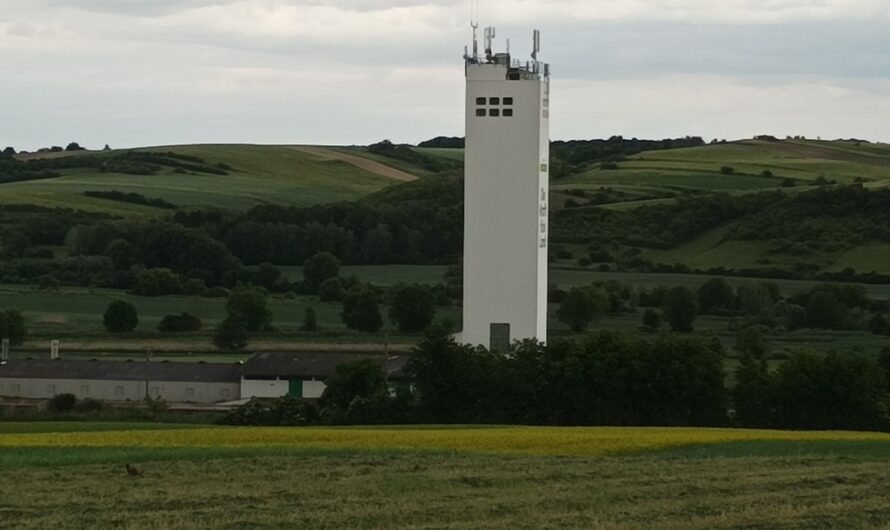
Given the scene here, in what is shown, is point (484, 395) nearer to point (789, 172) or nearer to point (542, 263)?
point (542, 263)

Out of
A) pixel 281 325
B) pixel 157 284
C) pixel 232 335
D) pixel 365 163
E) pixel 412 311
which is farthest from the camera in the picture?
pixel 365 163

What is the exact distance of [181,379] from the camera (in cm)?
5759

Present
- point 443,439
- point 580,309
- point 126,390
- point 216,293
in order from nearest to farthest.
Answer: point 443,439 < point 126,390 < point 580,309 < point 216,293

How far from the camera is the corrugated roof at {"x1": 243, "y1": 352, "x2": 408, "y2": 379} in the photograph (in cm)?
5619

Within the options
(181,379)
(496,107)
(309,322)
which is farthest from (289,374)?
(309,322)

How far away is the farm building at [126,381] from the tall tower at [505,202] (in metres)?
10.2

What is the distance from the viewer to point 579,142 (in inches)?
6506

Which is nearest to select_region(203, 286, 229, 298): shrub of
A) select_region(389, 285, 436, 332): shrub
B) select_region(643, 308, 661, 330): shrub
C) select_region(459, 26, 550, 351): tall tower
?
select_region(389, 285, 436, 332): shrub

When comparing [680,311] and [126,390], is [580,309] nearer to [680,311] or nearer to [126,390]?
[680,311]

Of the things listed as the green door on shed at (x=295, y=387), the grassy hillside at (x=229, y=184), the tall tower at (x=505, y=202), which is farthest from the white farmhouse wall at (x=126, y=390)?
the grassy hillside at (x=229, y=184)

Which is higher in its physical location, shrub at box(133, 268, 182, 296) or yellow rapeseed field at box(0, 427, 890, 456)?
shrub at box(133, 268, 182, 296)

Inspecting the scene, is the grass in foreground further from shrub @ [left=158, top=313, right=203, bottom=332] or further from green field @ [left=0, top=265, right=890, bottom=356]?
shrub @ [left=158, top=313, right=203, bottom=332]

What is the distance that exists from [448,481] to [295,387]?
30.1 meters

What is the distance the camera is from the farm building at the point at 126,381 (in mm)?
57094
